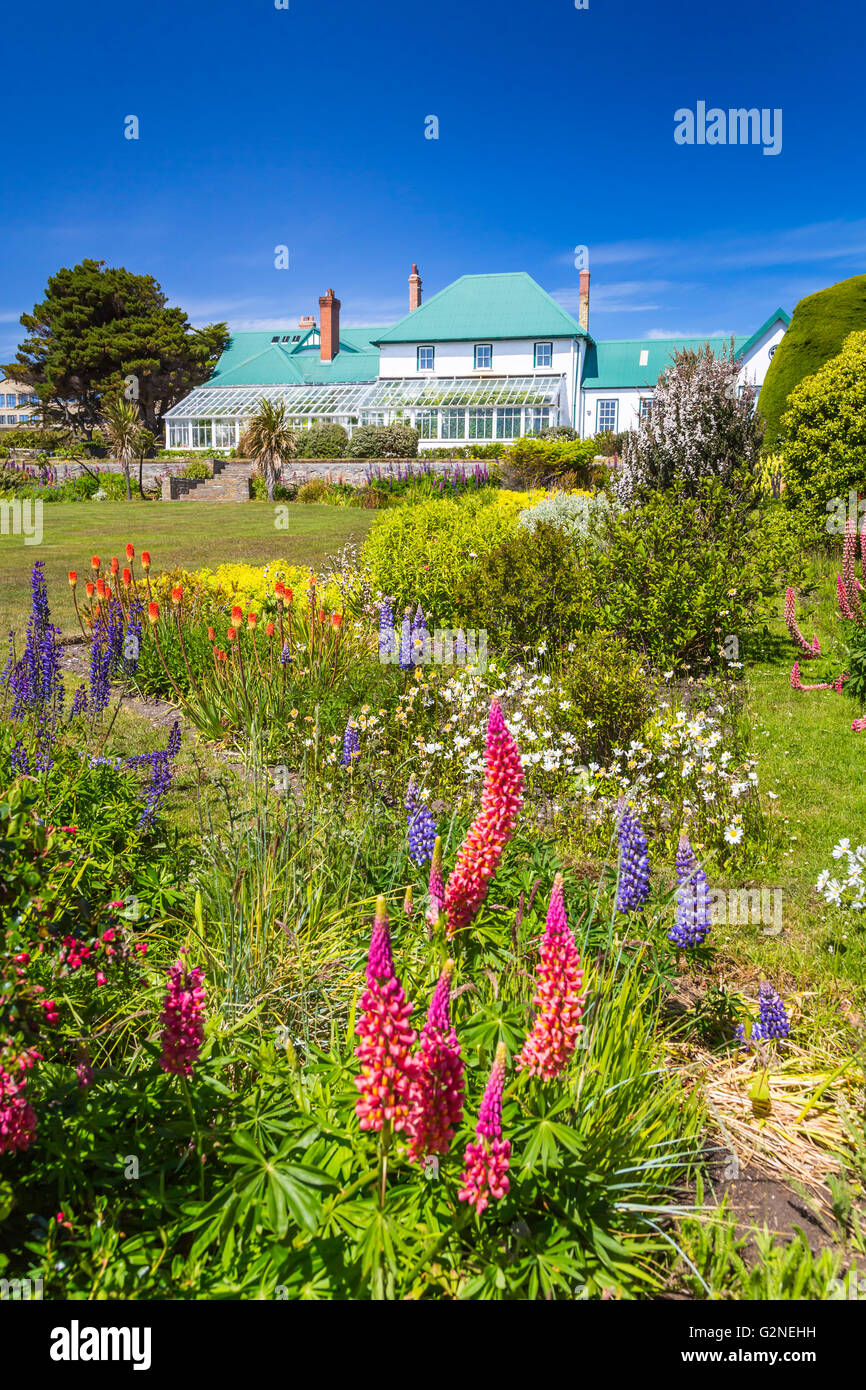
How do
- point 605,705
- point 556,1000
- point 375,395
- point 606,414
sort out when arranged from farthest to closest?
1. point 606,414
2. point 375,395
3. point 605,705
4. point 556,1000

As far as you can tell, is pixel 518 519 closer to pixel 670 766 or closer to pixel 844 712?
pixel 844 712

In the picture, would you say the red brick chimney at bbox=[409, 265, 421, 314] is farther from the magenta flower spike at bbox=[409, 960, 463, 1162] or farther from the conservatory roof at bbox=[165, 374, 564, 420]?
the magenta flower spike at bbox=[409, 960, 463, 1162]

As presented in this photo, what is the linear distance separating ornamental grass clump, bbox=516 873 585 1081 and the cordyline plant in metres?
9.94

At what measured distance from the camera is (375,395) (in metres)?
41.1

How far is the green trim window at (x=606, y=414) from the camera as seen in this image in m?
45.3

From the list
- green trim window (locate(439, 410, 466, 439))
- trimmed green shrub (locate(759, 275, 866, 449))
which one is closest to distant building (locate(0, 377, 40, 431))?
green trim window (locate(439, 410, 466, 439))

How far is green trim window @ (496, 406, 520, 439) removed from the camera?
1518 inches

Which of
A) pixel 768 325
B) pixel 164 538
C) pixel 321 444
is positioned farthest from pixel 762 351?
pixel 164 538

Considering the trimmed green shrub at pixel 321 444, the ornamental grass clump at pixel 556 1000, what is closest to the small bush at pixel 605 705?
the ornamental grass clump at pixel 556 1000

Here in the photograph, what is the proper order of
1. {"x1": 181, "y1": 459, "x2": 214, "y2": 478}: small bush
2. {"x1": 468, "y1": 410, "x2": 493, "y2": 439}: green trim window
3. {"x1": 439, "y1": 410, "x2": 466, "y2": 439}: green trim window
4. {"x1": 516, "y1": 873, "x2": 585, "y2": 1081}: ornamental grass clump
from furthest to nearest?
{"x1": 439, "y1": 410, "x2": 466, "y2": 439}: green trim window, {"x1": 468, "y1": 410, "x2": 493, "y2": 439}: green trim window, {"x1": 181, "y1": 459, "x2": 214, "y2": 478}: small bush, {"x1": 516, "y1": 873, "x2": 585, "y2": 1081}: ornamental grass clump

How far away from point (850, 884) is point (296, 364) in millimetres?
48449

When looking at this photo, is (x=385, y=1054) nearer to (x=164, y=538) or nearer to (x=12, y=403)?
(x=164, y=538)

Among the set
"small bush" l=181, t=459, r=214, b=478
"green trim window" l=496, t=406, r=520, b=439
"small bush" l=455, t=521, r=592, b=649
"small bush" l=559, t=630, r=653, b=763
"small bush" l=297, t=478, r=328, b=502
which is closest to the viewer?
"small bush" l=559, t=630, r=653, b=763

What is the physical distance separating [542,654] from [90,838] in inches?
190
